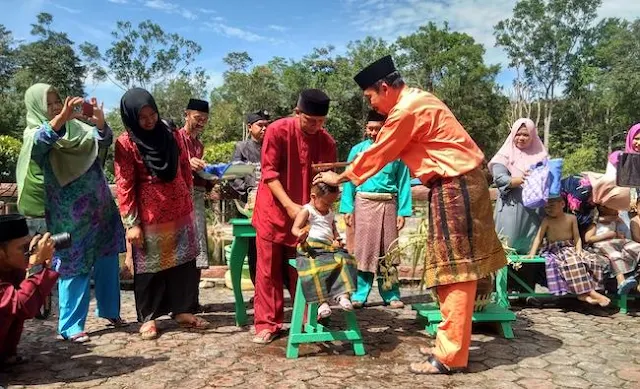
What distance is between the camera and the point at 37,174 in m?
3.82

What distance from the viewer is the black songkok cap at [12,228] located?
3.15m

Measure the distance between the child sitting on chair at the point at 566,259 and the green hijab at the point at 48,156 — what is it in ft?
12.5

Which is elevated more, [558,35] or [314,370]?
[558,35]

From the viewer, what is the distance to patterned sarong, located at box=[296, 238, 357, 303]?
3395 millimetres

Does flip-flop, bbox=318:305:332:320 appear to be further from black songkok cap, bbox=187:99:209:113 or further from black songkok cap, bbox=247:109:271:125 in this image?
black songkok cap, bbox=247:109:271:125

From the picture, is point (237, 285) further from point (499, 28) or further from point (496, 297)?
point (499, 28)

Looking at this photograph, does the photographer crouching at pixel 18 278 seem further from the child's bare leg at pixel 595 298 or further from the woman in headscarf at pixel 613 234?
the woman in headscarf at pixel 613 234

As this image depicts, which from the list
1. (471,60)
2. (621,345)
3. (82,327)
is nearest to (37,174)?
(82,327)

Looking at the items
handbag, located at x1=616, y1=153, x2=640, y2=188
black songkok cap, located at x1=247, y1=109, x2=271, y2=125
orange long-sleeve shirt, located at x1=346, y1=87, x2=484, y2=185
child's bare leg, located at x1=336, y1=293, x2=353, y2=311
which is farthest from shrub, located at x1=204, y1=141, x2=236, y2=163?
orange long-sleeve shirt, located at x1=346, y1=87, x2=484, y2=185

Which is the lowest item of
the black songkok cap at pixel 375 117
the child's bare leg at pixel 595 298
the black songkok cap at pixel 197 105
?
the child's bare leg at pixel 595 298

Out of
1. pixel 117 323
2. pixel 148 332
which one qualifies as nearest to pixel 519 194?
pixel 148 332

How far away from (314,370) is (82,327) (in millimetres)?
1820

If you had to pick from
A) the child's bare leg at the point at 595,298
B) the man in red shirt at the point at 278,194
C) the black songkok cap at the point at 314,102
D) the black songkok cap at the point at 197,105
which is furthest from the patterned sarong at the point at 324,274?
the child's bare leg at the point at 595,298

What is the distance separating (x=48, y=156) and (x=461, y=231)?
2855 millimetres
